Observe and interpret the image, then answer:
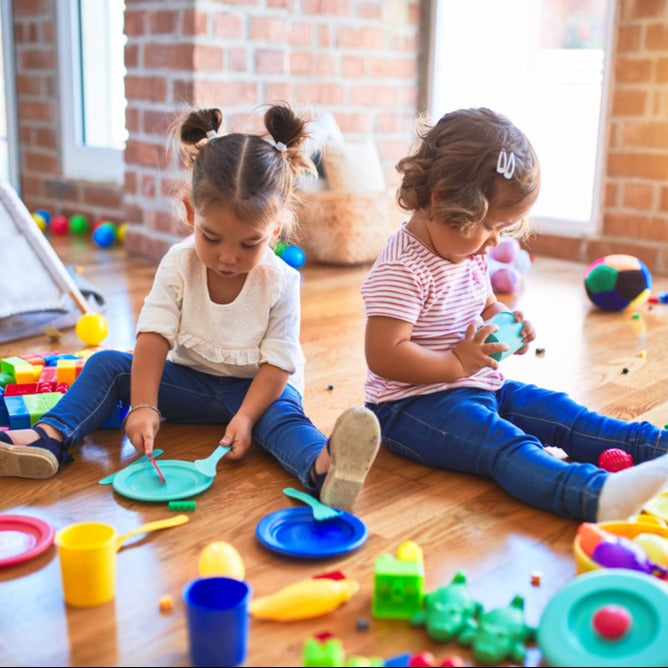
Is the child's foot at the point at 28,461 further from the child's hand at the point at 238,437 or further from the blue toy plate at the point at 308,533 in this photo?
the blue toy plate at the point at 308,533

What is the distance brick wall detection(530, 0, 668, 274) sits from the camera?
301cm

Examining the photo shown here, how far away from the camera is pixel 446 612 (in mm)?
947

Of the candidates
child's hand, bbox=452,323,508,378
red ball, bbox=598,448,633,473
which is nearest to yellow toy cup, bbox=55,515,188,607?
child's hand, bbox=452,323,508,378

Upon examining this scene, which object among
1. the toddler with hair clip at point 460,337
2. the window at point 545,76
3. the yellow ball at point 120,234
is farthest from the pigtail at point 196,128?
the yellow ball at point 120,234

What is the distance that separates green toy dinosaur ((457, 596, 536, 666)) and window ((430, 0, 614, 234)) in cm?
246

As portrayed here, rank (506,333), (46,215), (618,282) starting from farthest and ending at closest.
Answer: (46,215) < (618,282) < (506,333)

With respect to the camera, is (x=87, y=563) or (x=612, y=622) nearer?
(x=612, y=622)

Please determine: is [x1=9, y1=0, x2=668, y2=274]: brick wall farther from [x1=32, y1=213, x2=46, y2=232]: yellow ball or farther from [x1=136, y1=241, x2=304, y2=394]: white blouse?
[x1=136, y1=241, x2=304, y2=394]: white blouse

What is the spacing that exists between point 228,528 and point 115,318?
4.20 ft

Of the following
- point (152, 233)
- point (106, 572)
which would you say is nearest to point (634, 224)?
point (152, 233)

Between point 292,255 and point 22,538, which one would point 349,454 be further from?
point 292,255

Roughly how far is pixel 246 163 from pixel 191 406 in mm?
442

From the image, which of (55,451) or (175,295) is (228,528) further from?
(175,295)

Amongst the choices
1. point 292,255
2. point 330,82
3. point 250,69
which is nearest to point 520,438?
point 292,255
